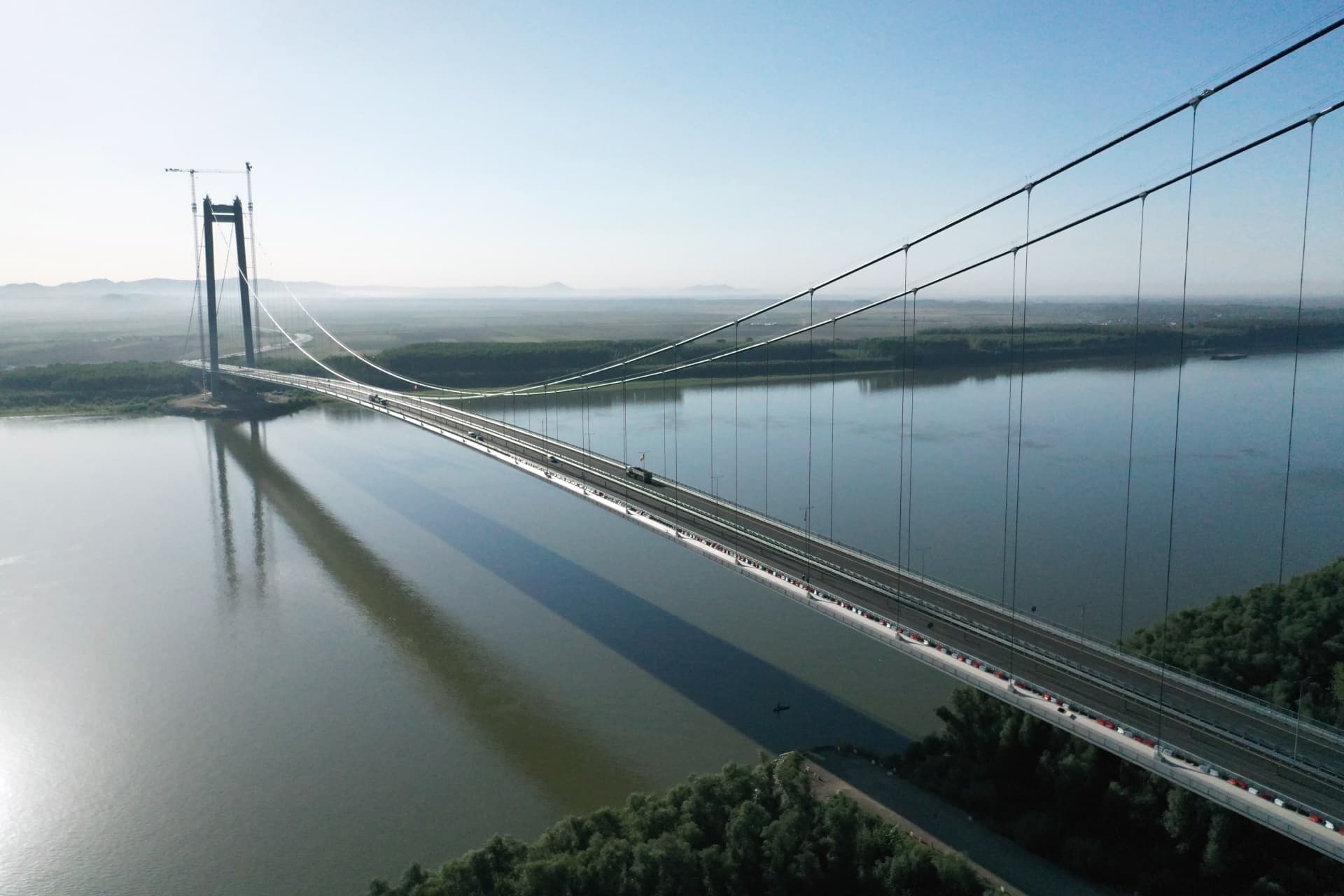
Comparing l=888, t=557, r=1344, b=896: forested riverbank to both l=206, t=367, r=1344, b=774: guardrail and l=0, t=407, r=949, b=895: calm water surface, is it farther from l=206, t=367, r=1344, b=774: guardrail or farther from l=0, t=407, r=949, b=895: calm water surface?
l=0, t=407, r=949, b=895: calm water surface

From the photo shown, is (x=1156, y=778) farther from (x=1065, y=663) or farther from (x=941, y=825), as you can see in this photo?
(x=941, y=825)

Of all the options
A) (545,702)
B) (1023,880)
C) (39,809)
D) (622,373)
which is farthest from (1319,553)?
(622,373)

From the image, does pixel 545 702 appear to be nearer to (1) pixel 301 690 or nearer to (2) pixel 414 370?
(1) pixel 301 690

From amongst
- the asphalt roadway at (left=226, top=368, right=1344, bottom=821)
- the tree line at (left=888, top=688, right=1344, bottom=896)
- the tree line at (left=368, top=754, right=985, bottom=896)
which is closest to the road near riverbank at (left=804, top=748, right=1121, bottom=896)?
the tree line at (left=888, top=688, right=1344, bottom=896)

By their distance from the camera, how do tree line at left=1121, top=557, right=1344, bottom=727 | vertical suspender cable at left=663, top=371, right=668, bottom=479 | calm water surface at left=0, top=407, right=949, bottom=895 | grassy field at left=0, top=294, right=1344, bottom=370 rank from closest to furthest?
tree line at left=1121, top=557, right=1344, bottom=727 < calm water surface at left=0, top=407, right=949, bottom=895 < vertical suspender cable at left=663, top=371, right=668, bottom=479 < grassy field at left=0, top=294, right=1344, bottom=370

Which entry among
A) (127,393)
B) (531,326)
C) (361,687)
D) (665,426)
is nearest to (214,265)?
(127,393)

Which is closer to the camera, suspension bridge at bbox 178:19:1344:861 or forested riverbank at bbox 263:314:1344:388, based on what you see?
suspension bridge at bbox 178:19:1344:861

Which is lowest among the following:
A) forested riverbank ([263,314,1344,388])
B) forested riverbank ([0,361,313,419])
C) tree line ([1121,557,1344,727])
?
tree line ([1121,557,1344,727])
